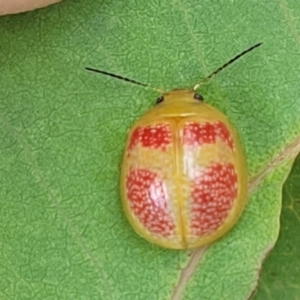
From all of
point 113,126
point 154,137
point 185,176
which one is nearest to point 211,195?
Answer: point 185,176

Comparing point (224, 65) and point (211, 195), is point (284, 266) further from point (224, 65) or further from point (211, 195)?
point (224, 65)

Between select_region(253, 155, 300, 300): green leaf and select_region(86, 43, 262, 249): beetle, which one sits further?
select_region(253, 155, 300, 300): green leaf

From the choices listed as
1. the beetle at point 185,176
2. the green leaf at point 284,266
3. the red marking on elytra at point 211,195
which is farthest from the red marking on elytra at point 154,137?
the green leaf at point 284,266

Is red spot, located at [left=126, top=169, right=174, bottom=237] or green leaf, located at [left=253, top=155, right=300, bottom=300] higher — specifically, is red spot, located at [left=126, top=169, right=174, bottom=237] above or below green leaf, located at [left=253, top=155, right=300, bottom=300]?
above

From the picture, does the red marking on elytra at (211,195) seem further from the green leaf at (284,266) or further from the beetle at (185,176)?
the green leaf at (284,266)

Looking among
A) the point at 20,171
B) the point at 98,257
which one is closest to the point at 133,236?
the point at 98,257

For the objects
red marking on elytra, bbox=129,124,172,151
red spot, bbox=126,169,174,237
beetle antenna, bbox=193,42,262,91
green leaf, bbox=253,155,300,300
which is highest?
beetle antenna, bbox=193,42,262,91

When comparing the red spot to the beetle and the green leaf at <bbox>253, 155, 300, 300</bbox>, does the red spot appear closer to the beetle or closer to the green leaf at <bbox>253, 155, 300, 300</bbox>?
the beetle

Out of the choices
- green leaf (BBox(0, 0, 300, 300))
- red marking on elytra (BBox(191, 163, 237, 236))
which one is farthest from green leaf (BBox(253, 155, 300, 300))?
red marking on elytra (BBox(191, 163, 237, 236))

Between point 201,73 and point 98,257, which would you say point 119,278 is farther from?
point 201,73
